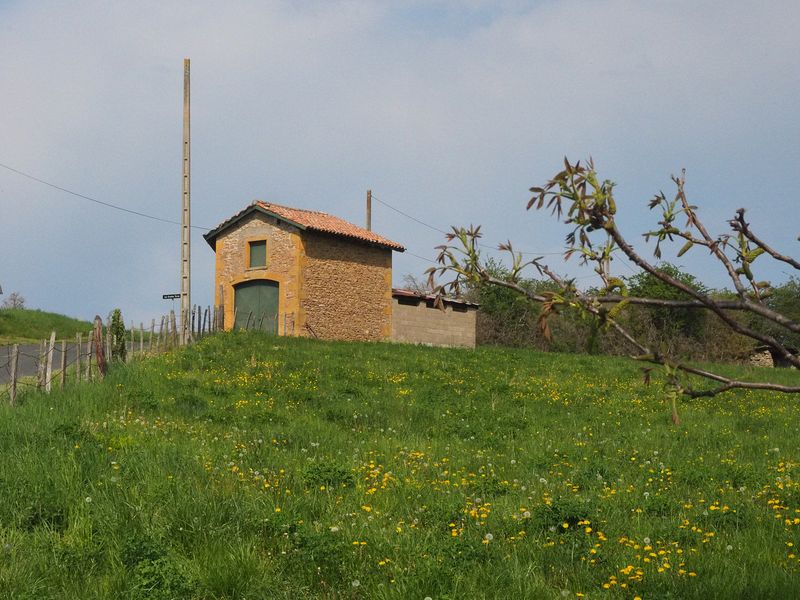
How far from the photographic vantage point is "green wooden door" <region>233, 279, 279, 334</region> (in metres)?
31.5

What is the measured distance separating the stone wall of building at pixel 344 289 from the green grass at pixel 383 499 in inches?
619

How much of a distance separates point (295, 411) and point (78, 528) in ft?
25.5

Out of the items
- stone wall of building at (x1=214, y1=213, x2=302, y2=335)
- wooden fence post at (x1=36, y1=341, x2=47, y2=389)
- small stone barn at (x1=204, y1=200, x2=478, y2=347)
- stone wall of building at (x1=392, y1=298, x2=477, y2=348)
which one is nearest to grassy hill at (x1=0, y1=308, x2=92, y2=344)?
Answer: stone wall of building at (x1=214, y1=213, x2=302, y2=335)

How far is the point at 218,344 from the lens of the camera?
23406 mm

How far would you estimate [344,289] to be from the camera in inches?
1293

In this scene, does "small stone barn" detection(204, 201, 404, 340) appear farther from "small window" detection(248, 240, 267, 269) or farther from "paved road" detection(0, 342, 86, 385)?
"paved road" detection(0, 342, 86, 385)

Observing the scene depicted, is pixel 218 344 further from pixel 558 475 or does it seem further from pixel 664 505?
pixel 664 505

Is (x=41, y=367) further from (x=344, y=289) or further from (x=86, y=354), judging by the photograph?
(x=344, y=289)

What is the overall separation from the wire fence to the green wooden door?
7.93 ft

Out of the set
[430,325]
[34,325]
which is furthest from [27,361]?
[430,325]

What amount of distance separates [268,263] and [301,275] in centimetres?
195

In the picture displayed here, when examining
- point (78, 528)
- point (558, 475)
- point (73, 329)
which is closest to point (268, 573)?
point (78, 528)

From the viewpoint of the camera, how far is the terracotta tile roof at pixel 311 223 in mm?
31241

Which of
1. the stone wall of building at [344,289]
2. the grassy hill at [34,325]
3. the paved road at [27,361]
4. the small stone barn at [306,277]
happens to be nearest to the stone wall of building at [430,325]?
the small stone barn at [306,277]
